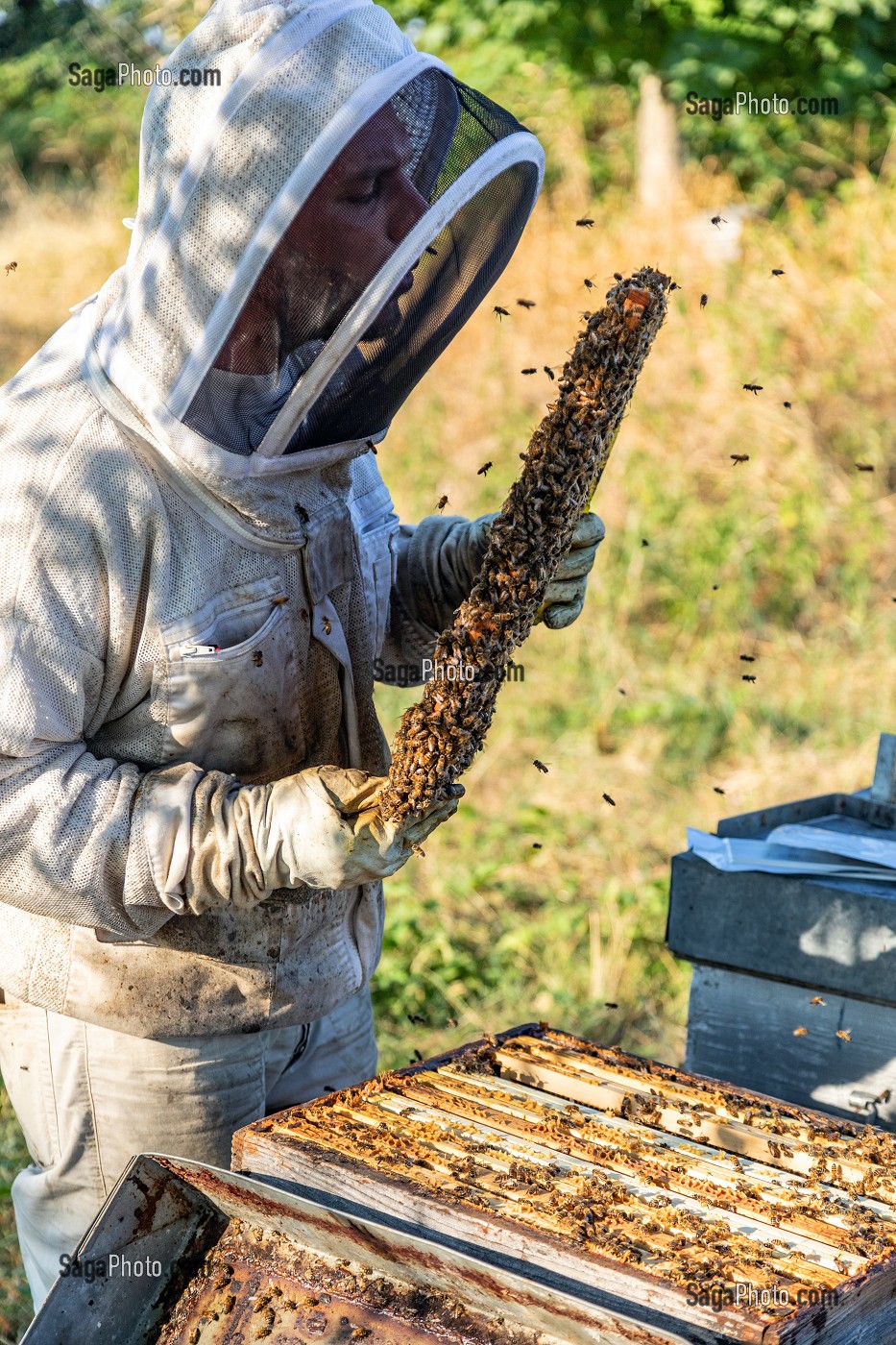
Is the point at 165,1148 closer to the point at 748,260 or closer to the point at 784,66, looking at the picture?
the point at 748,260

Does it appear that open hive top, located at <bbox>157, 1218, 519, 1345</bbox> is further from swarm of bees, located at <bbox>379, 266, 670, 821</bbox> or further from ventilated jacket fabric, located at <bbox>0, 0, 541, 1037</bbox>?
swarm of bees, located at <bbox>379, 266, 670, 821</bbox>

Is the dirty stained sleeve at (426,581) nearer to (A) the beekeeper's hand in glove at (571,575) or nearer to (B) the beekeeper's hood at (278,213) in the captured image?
(A) the beekeeper's hand in glove at (571,575)

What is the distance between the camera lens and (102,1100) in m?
2.58

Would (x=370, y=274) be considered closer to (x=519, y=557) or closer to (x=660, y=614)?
(x=519, y=557)

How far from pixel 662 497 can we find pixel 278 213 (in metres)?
6.90

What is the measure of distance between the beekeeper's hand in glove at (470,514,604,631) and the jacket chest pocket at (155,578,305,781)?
56 cm

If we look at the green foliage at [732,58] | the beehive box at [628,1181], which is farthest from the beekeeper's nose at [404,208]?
the green foliage at [732,58]

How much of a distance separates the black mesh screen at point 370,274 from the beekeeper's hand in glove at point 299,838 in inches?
25.4

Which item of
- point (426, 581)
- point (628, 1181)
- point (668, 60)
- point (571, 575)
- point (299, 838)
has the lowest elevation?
point (628, 1181)

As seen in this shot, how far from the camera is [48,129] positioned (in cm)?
1956

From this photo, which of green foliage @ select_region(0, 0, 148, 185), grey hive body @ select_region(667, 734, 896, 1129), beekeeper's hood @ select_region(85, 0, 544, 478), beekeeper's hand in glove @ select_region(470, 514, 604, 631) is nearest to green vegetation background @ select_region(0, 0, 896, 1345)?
grey hive body @ select_region(667, 734, 896, 1129)

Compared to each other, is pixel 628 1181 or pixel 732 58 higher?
pixel 732 58

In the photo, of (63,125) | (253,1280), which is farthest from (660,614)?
(63,125)

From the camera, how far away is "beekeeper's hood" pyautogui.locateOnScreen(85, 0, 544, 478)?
215 cm
